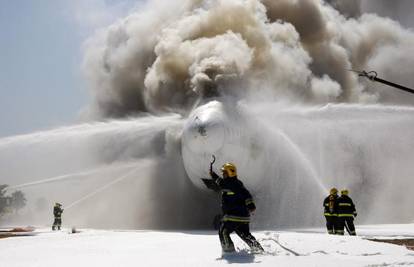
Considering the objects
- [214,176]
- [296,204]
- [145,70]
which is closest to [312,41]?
[145,70]

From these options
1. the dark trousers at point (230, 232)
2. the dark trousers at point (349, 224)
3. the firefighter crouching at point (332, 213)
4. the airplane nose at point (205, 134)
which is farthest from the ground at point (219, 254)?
the airplane nose at point (205, 134)

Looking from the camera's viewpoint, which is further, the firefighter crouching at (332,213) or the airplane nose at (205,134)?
the airplane nose at (205,134)

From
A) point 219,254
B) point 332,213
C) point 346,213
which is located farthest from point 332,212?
point 219,254

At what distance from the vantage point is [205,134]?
20.9 meters

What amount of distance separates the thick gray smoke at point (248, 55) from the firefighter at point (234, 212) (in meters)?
14.8

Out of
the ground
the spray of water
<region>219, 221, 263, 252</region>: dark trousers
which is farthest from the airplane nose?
<region>219, 221, 263, 252</region>: dark trousers

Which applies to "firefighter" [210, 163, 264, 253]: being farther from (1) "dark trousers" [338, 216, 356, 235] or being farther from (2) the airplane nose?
(2) the airplane nose

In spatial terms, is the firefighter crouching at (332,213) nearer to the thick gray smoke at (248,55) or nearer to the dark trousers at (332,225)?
the dark trousers at (332,225)

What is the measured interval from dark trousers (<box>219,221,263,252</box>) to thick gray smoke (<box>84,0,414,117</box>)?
49.8 feet

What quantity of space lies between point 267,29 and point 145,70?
9.51 metres

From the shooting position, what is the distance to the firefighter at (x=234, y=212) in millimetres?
9727

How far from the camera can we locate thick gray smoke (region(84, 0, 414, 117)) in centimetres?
2698

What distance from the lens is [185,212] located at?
87.2ft

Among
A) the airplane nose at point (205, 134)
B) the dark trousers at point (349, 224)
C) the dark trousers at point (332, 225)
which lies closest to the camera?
the dark trousers at point (349, 224)
